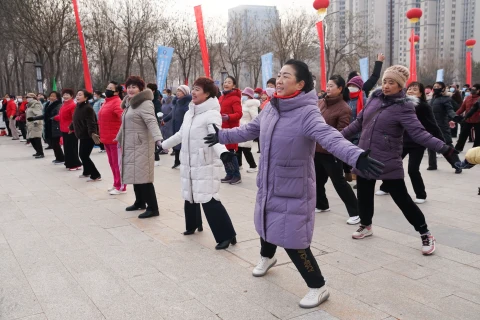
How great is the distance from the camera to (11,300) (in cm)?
350

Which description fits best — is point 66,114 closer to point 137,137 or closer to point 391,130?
point 137,137

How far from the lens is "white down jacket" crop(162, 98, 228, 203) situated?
15.0 feet

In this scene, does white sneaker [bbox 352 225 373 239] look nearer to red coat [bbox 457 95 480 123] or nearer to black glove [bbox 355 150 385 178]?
black glove [bbox 355 150 385 178]

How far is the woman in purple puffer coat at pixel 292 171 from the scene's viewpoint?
321 cm

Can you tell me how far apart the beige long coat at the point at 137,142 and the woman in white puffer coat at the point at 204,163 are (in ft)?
3.98

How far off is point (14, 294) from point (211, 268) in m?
1.55

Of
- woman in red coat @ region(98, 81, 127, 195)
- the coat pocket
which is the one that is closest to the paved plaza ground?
the coat pocket

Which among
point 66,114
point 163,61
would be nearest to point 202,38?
point 163,61

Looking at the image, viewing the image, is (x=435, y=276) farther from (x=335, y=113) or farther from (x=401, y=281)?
(x=335, y=113)

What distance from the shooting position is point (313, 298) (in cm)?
331

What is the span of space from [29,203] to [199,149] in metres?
3.60

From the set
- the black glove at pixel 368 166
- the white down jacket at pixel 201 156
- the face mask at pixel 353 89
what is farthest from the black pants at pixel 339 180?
the black glove at pixel 368 166

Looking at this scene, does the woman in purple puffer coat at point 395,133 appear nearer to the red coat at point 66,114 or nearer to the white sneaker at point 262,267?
the white sneaker at point 262,267

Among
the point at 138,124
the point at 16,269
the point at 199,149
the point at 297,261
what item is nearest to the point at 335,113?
the point at 199,149
